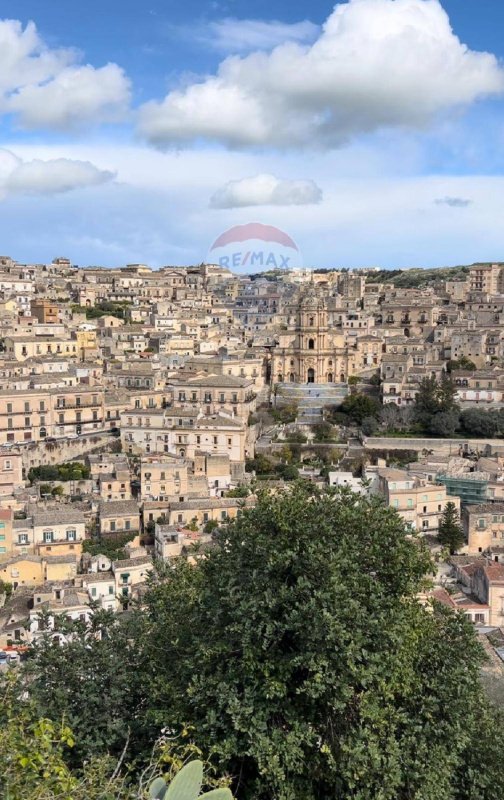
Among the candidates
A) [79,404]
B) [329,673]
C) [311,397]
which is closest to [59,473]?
[79,404]

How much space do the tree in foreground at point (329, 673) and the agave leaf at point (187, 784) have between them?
1.88 meters

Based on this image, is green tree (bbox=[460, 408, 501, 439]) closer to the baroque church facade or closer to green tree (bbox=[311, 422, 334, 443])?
green tree (bbox=[311, 422, 334, 443])

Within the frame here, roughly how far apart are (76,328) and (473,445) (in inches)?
823

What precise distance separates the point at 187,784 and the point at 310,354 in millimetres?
34773

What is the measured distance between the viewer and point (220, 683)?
6.54 m

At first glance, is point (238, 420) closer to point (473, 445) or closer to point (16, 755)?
point (473, 445)

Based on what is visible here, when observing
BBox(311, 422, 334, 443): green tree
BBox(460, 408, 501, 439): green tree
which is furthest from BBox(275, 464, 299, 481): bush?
BBox(460, 408, 501, 439): green tree

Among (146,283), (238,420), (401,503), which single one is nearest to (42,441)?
(238,420)

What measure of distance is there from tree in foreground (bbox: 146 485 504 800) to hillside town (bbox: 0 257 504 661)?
110 cm

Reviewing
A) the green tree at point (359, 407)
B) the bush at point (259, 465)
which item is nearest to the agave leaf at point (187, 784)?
the bush at point (259, 465)

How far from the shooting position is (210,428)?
1075 inches

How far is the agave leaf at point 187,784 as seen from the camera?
4297 millimetres

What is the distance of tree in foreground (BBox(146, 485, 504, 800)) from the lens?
6.35 metres

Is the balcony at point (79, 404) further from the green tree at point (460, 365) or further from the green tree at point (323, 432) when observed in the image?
the green tree at point (460, 365)
